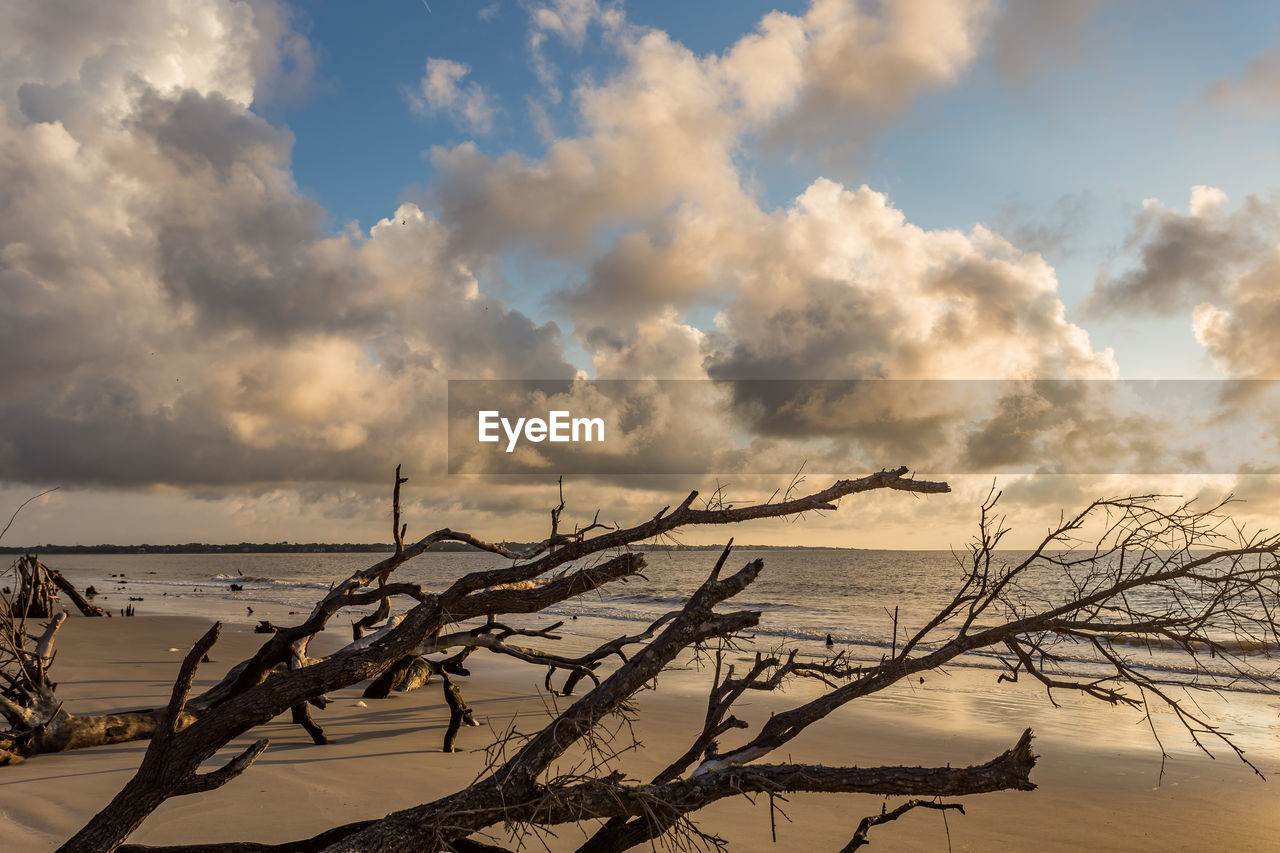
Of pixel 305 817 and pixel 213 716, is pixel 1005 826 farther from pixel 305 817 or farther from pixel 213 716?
pixel 213 716

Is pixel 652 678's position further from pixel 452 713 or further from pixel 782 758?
pixel 782 758

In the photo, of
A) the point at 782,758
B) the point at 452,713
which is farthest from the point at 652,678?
the point at 782,758

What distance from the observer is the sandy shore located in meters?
Result: 6.54

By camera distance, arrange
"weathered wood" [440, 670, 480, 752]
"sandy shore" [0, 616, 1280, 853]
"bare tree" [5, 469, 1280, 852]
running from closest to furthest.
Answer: "bare tree" [5, 469, 1280, 852], "sandy shore" [0, 616, 1280, 853], "weathered wood" [440, 670, 480, 752]

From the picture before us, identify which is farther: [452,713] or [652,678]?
[452,713]

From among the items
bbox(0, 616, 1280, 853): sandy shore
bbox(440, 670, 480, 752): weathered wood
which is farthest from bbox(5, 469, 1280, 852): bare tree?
bbox(440, 670, 480, 752): weathered wood

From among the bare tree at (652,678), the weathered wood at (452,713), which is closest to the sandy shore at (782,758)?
the weathered wood at (452,713)

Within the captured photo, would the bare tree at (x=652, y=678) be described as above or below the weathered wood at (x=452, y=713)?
above

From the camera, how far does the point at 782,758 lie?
9703 millimetres

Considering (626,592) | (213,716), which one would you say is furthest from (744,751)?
(626,592)

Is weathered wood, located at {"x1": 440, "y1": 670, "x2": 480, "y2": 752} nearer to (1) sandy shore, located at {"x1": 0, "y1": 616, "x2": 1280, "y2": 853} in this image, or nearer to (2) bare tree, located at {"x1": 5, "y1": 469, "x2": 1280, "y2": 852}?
(1) sandy shore, located at {"x1": 0, "y1": 616, "x2": 1280, "y2": 853}

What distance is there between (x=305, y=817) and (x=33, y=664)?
10.8 feet

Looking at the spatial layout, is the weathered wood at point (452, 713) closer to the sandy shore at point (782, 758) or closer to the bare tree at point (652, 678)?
the sandy shore at point (782, 758)

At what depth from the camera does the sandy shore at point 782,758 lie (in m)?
6.54
